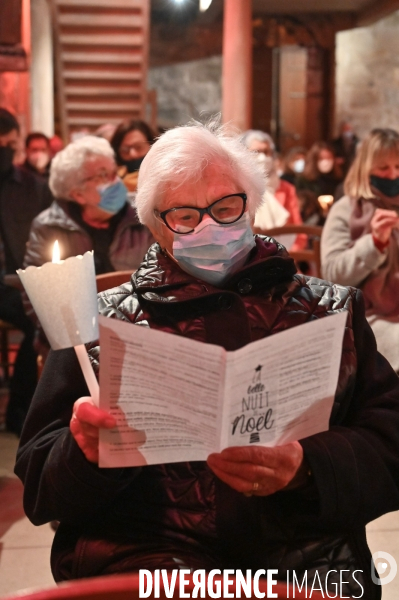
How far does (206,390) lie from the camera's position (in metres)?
1.22

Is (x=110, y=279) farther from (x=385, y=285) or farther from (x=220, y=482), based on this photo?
(x=385, y=285)

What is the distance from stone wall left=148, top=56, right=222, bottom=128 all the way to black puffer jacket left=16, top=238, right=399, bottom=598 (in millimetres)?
12809

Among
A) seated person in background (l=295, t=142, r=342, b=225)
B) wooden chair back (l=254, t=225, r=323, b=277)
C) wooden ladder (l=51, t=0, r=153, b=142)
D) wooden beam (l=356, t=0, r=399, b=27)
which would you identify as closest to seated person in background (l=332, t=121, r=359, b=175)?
seated person in background (l=295, t=142, r=342, b=225)

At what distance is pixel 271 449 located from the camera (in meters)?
1.34

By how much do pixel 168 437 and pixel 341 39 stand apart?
1344 centimetres

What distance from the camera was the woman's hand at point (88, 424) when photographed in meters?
1.26

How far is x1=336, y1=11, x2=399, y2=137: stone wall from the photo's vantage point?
12.6 meters

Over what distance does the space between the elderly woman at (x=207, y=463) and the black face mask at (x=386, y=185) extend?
1687 mm

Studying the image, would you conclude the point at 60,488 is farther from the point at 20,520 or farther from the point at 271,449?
the point at 20,520

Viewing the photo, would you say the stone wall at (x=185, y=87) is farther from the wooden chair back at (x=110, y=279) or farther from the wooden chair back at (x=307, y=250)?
the wooden chair back at (x=110, y=279)

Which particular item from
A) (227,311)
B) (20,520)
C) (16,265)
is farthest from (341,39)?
(227,311)

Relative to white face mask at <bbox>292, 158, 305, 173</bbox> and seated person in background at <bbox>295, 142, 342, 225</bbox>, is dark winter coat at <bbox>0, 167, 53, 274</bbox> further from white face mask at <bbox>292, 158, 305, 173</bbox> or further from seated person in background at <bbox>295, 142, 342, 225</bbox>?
white face mask at <bbox>292, 158, 305, 173</bbox>

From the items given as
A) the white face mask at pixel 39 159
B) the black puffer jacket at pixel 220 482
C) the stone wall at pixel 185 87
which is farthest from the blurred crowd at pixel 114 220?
the stone wall at pixel 185 87

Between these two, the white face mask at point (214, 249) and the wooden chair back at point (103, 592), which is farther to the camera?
the white face mask at point (214, 249)
